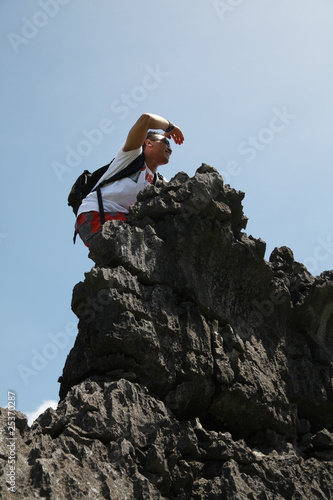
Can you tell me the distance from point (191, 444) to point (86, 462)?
1.18 m

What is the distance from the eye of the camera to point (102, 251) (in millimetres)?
7285

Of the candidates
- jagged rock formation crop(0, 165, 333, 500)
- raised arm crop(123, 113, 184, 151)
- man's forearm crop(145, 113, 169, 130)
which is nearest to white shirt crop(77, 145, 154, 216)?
raised arm crop(123, 113, 184, 151)

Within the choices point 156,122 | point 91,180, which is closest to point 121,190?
point 91,180

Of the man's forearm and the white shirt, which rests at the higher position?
the man's forearm

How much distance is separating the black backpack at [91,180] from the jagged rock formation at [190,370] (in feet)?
2.58

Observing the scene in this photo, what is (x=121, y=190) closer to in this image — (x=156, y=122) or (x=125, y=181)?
(x=125, y=181)

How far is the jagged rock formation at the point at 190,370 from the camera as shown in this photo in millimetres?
5910

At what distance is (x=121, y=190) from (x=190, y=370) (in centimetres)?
281

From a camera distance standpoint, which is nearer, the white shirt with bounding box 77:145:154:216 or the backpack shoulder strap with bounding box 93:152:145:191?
the white shirt with bounding box 77:145:154:216

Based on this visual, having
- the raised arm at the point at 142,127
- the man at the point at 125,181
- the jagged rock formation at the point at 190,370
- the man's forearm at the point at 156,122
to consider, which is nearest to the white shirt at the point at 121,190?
the man at the point at 125,181

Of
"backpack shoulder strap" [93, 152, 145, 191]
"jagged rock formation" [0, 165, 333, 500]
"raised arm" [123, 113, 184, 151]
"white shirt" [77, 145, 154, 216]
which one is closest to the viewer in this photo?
"jagged rock formation" [0, 165, 333, 500]

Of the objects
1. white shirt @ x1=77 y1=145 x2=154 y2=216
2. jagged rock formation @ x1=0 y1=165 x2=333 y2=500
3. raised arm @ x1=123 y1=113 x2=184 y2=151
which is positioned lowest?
jagged rock formation @ x1=0 y1=165 x2=333 y2=500

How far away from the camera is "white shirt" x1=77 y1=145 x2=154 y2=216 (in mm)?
8656

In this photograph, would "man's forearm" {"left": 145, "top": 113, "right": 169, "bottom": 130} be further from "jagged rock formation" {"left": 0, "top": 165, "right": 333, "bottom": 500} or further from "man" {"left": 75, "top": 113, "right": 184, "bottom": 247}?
"jagged rock formation" {"left": 0, "top": 165, "right": 333, "bottom": 500}
